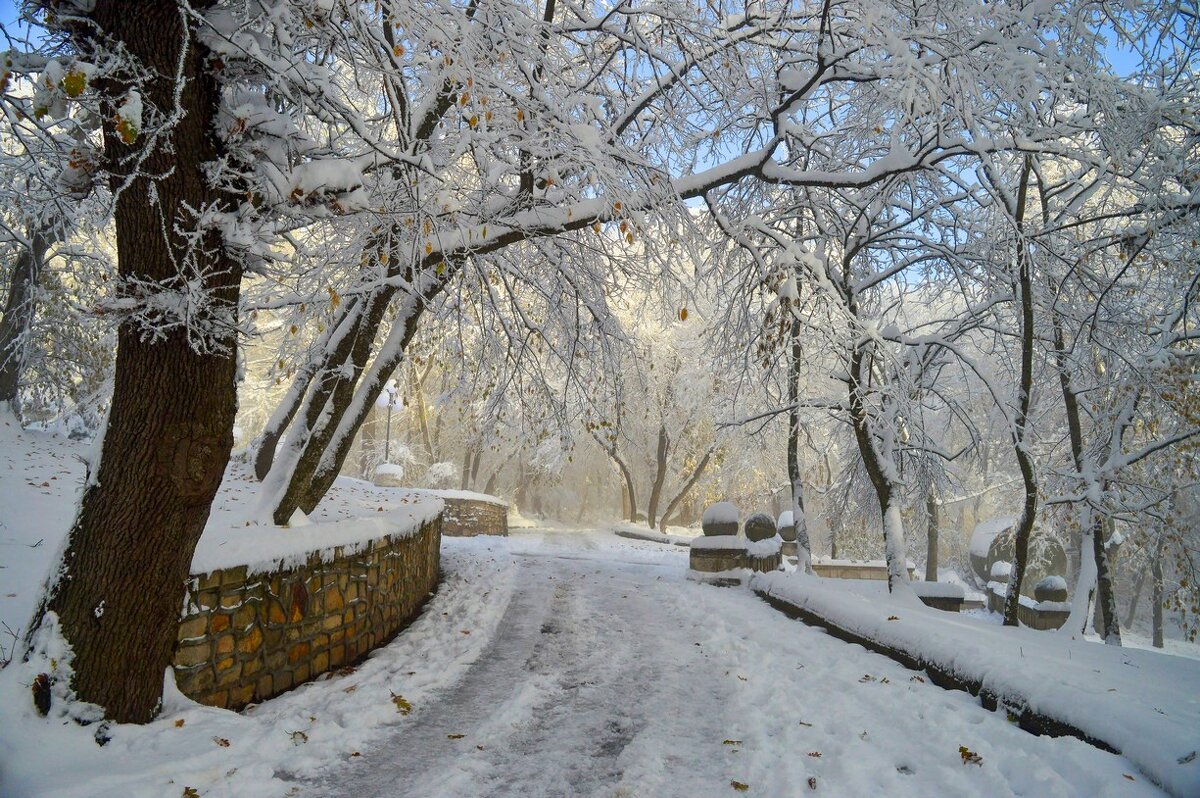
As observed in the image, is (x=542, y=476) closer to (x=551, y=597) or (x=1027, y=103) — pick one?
(x=551, y=597)

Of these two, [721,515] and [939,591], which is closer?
[939,591]

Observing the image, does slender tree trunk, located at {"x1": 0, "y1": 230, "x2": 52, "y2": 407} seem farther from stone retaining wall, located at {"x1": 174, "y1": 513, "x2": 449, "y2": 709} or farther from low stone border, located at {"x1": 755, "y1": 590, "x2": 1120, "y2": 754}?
low stone border, located at {"x1": 755, "y1": 590, "x2": 1120, "y2": 754}

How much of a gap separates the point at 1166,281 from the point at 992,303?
2.82 metres

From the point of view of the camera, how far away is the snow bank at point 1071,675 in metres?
3.32

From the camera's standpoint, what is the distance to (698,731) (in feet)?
15.2

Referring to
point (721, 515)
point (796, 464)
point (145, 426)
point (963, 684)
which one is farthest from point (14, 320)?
point (796, 464)

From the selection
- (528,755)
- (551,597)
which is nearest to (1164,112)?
(528,755)

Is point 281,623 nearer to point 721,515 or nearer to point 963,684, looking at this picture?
point 963,684

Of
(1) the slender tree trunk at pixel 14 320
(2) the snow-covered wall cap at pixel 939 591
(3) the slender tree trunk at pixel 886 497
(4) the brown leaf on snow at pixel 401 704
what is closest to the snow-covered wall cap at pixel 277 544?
(4) the brown leaf on snow at pixel 401 704

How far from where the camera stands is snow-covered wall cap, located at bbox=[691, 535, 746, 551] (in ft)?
41.1

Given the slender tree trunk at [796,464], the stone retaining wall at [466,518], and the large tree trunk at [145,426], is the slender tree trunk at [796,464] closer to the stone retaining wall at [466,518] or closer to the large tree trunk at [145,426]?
the large tree trunk at [145,426]

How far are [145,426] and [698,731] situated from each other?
157 inches

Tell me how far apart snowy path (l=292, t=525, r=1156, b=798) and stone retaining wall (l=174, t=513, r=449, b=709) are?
108cm

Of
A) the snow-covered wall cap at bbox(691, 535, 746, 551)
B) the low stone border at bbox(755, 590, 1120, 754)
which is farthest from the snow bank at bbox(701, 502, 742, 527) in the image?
the low stone border at bbox(755, 590, 1120, 754)
